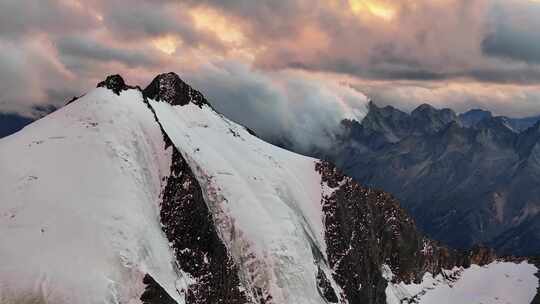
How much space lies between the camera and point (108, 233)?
111062 mm

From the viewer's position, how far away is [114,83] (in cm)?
16375

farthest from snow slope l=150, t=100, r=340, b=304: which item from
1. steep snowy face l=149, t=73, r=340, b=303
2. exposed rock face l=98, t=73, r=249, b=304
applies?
exposed rock face l=98, t=73, r=249, b=304

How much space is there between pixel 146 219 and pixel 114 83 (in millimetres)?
54881

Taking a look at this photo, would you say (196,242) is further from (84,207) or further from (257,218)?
(84,207)

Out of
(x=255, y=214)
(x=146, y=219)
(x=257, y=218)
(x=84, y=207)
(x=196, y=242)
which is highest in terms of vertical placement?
(x=84, y=207)

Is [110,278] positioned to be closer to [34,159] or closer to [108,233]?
[108,233]

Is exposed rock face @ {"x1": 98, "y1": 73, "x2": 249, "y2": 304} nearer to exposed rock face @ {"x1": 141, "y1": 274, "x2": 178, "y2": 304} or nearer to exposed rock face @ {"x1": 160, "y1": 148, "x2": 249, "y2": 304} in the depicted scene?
exposed rock face @ {"x1": 160, "y1": 148, "x2": 249, "y2": 304}

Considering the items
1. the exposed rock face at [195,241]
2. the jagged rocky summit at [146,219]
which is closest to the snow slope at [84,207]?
the jagged rocky summit at [146,219]

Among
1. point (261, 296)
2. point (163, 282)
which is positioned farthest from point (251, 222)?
point (163, 282)

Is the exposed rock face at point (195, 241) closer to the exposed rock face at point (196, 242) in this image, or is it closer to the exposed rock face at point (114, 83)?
the exposed rock face at point (196, 242)

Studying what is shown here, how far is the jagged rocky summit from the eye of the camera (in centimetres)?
10431

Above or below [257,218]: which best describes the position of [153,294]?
below

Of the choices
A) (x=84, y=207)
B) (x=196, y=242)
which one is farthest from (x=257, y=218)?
(x=84, y=207)

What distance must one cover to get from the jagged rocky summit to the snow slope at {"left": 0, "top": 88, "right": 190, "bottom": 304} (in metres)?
0.25
